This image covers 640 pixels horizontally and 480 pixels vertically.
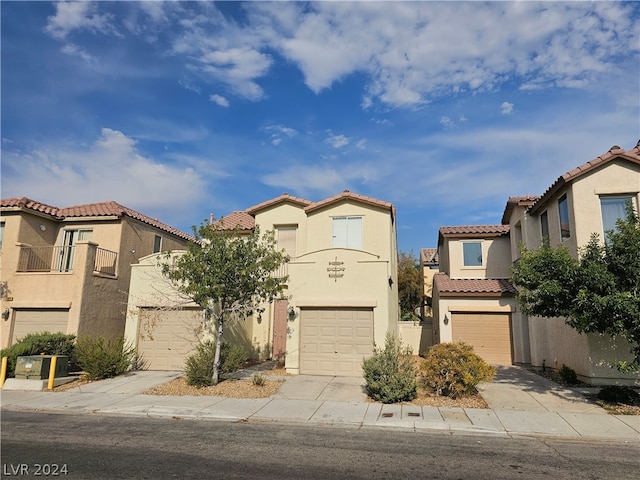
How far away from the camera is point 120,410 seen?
10.5 metres

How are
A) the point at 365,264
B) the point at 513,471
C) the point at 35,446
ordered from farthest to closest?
the point at 365,264 < the point at 35,446 < the point at 513,471

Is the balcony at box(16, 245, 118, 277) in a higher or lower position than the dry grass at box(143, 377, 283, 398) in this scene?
higher

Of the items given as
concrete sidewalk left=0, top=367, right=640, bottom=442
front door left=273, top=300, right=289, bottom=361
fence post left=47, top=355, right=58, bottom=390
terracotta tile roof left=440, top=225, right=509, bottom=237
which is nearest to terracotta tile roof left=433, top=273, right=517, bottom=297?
terracotta tile roof left=440, top=225, right=509, bottom=237

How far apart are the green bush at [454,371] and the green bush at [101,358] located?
1034cm

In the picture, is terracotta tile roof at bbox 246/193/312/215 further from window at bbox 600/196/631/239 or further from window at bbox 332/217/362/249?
window at bbox 600/196/631/239

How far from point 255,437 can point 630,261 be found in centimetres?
939

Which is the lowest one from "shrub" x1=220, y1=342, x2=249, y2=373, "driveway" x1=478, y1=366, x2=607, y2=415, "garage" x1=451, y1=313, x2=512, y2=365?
"driveway" x1=478, y1=366, x2=607, y2=415

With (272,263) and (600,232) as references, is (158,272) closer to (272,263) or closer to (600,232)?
(272,263)

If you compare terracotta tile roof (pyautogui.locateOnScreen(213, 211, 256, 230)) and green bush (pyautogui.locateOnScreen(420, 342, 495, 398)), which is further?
terracotta tile roof (pyautogui.locateOnScreen(213, 211, 256, 230))

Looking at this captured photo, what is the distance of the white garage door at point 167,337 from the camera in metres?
16.4

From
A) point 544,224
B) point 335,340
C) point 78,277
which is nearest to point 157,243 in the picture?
point 78,277

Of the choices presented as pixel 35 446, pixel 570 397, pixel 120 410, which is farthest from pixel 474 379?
pixel 35 446

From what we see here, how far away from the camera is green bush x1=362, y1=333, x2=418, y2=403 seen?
1115 centimetres

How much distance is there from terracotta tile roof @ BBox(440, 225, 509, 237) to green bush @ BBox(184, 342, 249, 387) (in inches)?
473
